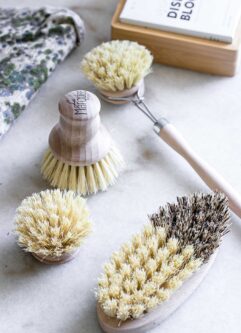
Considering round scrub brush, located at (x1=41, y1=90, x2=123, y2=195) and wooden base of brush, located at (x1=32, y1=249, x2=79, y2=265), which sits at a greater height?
round scrub brush, located at (x1=41, y1=90, x2=123, y2=195)

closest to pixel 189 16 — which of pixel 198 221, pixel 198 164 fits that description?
pixel 198 164

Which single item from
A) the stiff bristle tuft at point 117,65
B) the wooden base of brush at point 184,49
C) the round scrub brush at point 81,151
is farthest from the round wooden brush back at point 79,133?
the wooden base of brush at point 184,49

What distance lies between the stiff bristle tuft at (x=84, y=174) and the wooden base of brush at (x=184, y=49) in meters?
0.21

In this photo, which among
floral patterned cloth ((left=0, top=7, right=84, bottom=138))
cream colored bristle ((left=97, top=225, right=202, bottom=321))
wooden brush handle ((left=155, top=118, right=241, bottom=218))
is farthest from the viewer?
floral patterned cloth ((left=0, top=7, right=84, bottom=138))

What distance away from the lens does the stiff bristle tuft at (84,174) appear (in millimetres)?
787

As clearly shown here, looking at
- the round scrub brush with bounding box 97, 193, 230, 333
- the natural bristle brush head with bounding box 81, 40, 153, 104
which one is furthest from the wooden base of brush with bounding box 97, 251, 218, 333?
the natural bristle brush head with bounding box 81, 40, 153, 104

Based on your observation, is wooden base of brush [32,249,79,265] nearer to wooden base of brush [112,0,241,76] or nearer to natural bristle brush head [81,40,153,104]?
natural bristle brush head [81,40,153,104]

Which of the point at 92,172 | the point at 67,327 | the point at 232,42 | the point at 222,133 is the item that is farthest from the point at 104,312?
the point at 232,42

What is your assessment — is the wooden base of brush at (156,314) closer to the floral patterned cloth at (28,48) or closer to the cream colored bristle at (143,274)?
the cream colored bristle at (143,274)

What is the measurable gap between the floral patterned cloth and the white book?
9 centimetres

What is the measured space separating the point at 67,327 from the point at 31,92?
1.16ft

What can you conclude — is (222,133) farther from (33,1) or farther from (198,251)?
(33,1)

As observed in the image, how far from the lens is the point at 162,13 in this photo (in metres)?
0.94

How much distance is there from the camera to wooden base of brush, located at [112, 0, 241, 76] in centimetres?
91
